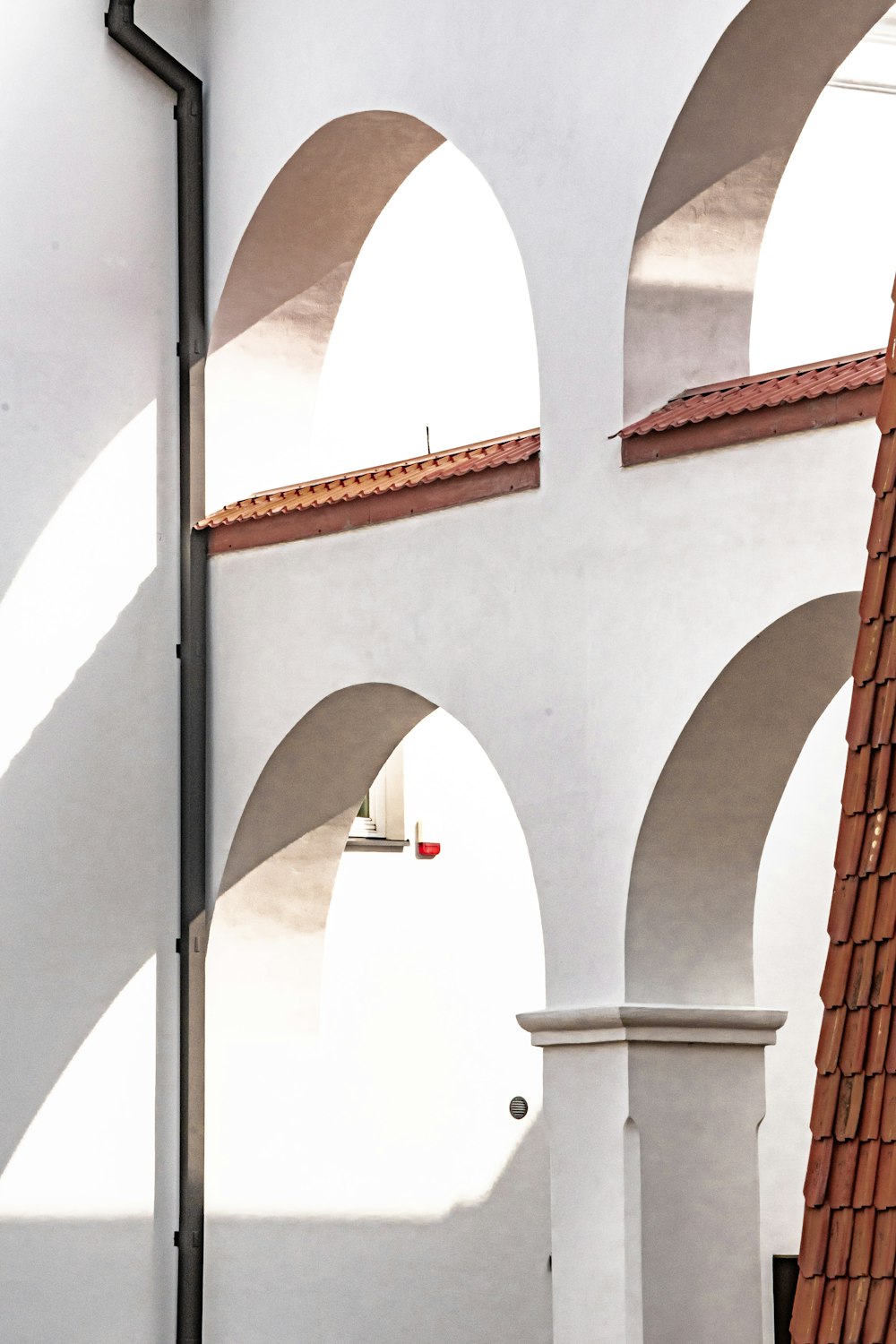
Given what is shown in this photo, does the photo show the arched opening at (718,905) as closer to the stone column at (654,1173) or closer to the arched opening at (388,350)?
the stone column at (654,1173)

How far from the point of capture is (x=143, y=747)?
32.3 feet

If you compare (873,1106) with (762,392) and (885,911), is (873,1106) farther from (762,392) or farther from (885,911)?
(762,392)

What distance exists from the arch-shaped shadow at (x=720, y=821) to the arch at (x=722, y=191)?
1174 millimetres

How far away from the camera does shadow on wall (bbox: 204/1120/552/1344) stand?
32.2 feet

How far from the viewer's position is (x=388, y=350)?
462 inches

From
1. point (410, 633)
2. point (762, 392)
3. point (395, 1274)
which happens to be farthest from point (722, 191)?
point (395, 1274)

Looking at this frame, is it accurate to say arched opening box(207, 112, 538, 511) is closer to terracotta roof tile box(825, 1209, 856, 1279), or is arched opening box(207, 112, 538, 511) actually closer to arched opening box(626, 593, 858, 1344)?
arched opening box(626, 593, 858, 1344)

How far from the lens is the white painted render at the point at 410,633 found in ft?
25.3

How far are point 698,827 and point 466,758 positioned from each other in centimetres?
379

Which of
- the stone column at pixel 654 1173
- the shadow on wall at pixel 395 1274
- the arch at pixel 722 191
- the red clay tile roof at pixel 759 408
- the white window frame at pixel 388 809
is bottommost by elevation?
the shadow on wall at pixel 395 1274

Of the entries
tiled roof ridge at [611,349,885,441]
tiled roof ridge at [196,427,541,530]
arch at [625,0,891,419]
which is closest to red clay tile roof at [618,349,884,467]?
tiled roof ridge at [611,349,885,441]

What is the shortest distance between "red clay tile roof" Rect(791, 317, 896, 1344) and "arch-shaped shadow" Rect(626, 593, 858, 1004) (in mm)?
2873

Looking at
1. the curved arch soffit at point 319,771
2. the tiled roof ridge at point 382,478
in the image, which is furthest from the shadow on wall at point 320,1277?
the tiled roof ridge at point 382,478

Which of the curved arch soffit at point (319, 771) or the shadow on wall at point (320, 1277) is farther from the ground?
the curved arch soffit at point (319, 771)
